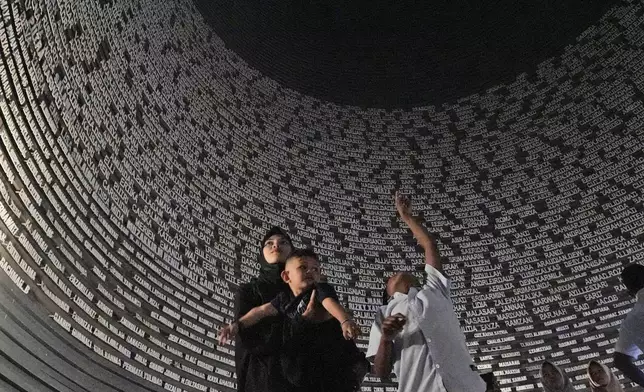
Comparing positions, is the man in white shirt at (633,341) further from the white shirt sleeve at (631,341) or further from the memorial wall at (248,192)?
the memorial wall at (248,192)

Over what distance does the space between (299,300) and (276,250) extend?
0.27 m

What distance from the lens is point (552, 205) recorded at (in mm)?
4238

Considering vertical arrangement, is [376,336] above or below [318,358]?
above

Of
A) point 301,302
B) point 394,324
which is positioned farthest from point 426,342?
point 301,302

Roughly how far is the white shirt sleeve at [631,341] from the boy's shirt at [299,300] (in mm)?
1351

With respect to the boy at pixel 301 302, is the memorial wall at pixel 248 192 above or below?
above

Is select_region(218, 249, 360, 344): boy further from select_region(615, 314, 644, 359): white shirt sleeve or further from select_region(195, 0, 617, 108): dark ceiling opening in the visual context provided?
select_region(195, 0, 617, 108): dark ceiling opening

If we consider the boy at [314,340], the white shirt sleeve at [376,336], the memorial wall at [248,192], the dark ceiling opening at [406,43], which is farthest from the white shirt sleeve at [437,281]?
the dark ceiling opening at [406,43]

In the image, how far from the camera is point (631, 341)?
2.48 meters

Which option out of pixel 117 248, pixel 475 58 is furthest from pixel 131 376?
pixel 475 58

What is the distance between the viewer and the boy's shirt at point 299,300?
1667 millimetres

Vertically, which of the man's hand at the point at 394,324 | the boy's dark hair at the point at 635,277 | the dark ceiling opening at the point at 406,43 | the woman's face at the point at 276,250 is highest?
the dark ceiling opening at the point at 406,43

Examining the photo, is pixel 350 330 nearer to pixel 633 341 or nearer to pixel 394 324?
pixel 394 324

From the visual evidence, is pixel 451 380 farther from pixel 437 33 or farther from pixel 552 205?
pixel 437 33
